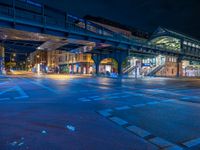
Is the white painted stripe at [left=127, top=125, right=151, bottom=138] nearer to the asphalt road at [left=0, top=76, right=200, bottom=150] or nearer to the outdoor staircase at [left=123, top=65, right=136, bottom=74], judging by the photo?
the asphalt road at [left=0, top=76, right=200, bottom=150]

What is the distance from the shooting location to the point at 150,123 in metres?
5.67

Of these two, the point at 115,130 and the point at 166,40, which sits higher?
the point at 166,40

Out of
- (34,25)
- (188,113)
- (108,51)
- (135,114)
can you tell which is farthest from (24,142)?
(108,51)

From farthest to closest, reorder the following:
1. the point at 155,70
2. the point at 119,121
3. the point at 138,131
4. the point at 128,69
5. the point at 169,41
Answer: the point at 169,41, the point at 128,69, the point at 155,70, the point at 119,121, the point at 138,131

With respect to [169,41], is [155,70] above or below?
below

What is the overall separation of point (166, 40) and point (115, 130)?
2760 inches

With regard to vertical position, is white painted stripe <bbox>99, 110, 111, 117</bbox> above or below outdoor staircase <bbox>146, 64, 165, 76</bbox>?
below

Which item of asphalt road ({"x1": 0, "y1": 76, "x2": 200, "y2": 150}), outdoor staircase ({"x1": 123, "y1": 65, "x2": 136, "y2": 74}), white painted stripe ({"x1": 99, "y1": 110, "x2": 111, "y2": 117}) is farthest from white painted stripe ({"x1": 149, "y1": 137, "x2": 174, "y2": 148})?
outdoor staircase ({"x1": 123, "y1": 65, "x2": 136, "y2": 74})

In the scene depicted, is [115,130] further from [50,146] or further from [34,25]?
[34,25]

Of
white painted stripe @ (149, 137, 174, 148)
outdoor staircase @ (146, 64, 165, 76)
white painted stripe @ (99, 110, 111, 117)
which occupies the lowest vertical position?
white painted stripe @ (99, 110, 111, 117)

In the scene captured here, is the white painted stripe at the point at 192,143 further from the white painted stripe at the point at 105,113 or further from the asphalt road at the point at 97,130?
the white painted stripe at the point at 105,113

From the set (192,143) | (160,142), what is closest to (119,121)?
(160,142)

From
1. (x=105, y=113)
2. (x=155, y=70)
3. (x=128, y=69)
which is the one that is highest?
(x=128, y=69)

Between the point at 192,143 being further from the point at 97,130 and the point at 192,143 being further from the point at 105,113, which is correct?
the point at 105,113
